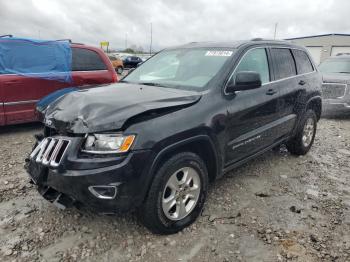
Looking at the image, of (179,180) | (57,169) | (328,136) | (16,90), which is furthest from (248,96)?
(16,90)

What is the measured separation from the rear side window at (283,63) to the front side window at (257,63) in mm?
244

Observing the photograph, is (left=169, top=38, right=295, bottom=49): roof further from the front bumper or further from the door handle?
the front bumper

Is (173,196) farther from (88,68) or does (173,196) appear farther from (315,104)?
(88,68)

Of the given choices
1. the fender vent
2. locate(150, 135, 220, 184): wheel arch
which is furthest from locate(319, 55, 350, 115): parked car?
the fender vent

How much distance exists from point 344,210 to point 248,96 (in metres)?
1.68

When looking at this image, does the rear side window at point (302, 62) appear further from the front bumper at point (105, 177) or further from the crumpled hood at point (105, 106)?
the front bumper at point (105, 177)

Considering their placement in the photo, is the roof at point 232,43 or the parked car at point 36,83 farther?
the parked car at point 36,83

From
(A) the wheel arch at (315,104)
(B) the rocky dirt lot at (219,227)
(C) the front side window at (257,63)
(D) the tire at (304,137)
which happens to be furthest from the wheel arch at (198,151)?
(A) the wheel arch at (315,104)

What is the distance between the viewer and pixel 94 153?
8.07ft

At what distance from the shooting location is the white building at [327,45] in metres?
34.8

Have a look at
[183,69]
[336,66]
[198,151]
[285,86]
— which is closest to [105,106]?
[198,151]

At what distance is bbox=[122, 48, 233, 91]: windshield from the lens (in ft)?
11.2

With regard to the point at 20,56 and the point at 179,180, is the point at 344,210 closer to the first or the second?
the point at 179,180

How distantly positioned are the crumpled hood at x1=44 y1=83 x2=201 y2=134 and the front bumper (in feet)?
0.70
